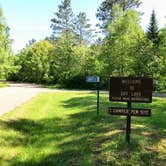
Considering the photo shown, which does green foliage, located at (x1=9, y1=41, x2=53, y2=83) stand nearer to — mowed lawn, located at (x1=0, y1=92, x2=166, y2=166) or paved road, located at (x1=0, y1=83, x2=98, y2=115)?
paved road, located at (x1=0, y1=83, x2=98, y2=115)

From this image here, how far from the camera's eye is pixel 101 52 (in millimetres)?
38031

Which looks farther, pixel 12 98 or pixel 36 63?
pixel 36 63

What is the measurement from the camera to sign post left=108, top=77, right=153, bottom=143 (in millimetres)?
8094

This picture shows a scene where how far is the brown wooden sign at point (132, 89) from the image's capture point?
809cm

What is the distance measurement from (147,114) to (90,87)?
102 feet

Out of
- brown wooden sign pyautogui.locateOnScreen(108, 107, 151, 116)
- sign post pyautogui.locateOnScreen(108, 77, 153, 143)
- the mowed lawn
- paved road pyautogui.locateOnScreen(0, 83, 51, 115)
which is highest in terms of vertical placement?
sign post pyautogui.locateOnScreen(108, 77, 153, 143)

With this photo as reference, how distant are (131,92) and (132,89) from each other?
0.08 m

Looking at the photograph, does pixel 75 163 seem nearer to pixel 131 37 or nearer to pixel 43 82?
pixel 131 37

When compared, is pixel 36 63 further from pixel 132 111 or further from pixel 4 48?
pixel 132 111

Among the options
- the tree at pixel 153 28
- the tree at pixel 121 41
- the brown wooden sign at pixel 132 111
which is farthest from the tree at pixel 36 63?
the brown wooden sign at pixel 132 111

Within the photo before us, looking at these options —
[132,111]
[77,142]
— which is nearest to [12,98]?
[77,142]

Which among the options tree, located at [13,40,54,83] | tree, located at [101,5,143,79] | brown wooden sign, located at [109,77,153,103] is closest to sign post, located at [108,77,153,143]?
brown wooden sign, located at [109,77,153,103]

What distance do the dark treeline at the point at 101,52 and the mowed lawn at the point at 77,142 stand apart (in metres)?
11.5

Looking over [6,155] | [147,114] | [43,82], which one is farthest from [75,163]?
[43,82]
